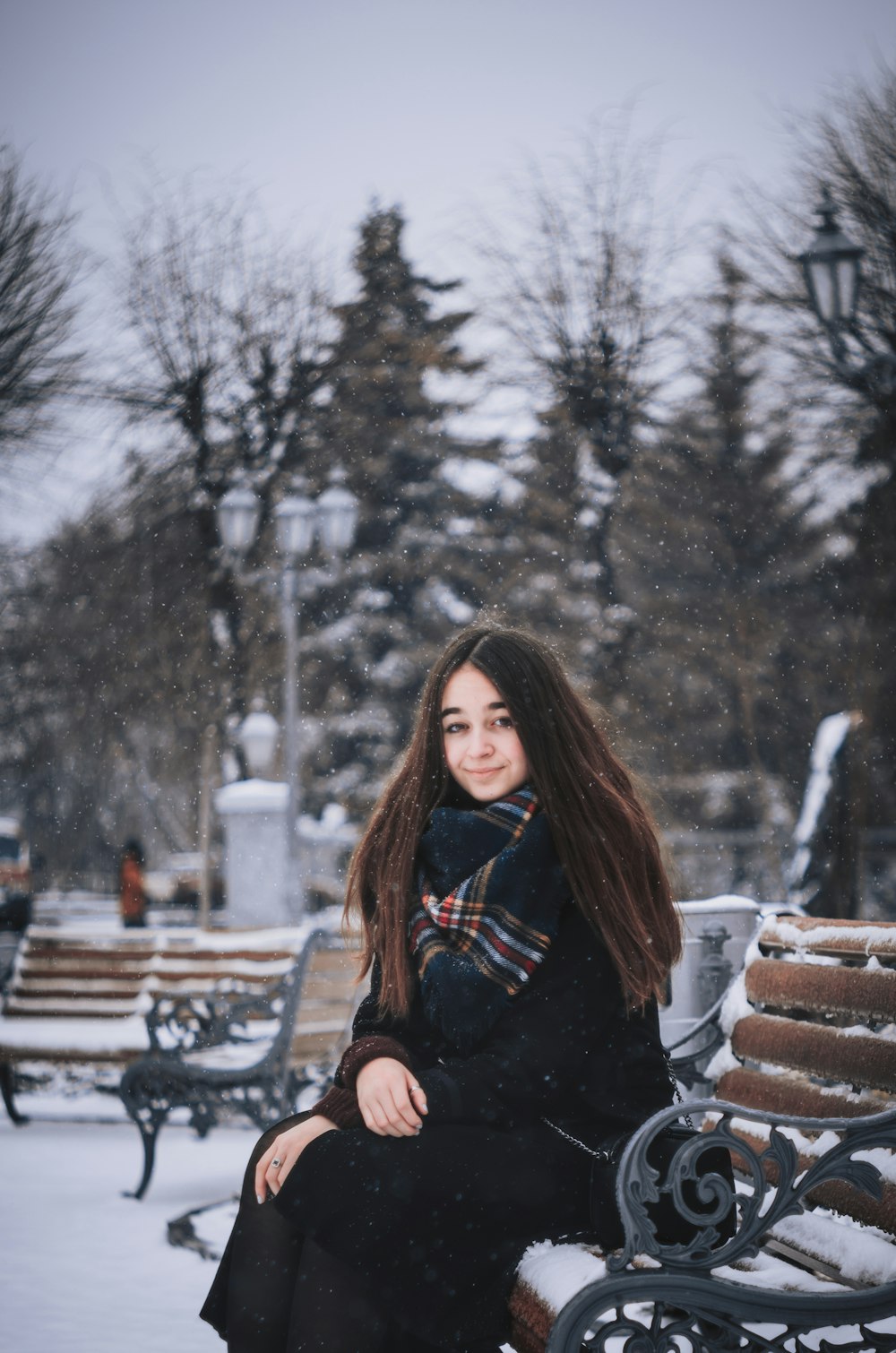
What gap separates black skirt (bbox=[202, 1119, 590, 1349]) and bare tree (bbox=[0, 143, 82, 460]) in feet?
46.9

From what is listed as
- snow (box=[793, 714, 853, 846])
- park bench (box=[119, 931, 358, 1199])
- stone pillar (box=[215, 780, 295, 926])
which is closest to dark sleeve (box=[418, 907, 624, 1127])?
park bench (box=[119, 931, 358, 1199])

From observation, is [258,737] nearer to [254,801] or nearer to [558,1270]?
[254,801]

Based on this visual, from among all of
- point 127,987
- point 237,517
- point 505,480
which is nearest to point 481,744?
point 127,987

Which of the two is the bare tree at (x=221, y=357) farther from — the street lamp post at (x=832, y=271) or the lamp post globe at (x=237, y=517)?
the street lamp post at (x=832, y=271)

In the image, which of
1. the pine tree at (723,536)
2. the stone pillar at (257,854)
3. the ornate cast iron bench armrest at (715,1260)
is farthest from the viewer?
the pine tree at (723,536)

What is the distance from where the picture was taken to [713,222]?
17.4m

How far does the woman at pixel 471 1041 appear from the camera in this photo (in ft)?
6.80

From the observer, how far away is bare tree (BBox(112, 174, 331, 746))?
18.2 metres

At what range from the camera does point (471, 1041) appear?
2.29 metres

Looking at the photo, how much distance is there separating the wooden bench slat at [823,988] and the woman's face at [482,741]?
82 centimetres

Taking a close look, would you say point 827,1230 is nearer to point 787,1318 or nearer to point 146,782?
point 787,1318

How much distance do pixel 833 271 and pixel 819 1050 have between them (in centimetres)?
517

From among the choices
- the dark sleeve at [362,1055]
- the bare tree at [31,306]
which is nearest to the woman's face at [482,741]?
the dark sleeve at [362,1055]

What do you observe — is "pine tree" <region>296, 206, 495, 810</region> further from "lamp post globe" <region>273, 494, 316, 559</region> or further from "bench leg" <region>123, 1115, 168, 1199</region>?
"bench leg" <region>123, 1115, 168, 1199</region>
